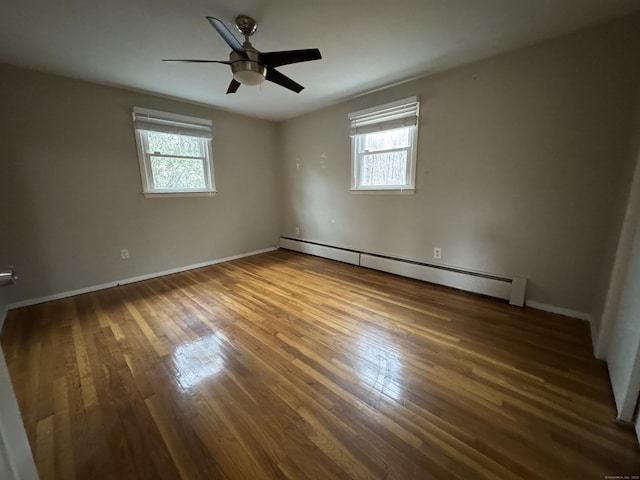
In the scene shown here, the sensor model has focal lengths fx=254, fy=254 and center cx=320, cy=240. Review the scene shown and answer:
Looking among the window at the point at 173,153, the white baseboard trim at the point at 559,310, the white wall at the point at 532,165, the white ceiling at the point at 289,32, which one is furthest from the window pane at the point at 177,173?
the white baseboard trim at the point at 559,310

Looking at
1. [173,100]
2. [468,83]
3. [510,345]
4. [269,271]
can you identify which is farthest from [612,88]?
[173,100]

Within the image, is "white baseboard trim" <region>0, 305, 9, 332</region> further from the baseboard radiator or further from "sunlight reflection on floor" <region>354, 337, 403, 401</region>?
the baseboard radiator

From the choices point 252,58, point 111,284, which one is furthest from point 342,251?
point 111,284

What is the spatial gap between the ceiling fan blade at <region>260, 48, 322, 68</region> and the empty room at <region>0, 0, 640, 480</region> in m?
0.02

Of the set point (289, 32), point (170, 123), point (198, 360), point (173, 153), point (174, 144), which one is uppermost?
point (289, 32)

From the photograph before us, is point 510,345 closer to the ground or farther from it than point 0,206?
closer to the ground

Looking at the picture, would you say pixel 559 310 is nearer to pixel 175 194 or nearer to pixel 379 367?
pixel 379 367

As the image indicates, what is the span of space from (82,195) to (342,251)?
3.36 m

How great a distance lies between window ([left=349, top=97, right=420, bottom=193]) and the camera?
3.08 metres

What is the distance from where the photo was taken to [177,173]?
3.65 metres

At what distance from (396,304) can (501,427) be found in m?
1.35

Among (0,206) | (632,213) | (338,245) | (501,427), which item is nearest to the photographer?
(501,427)

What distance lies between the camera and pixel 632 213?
160 centimetres

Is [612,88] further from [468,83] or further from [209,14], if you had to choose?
[209,14]
